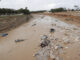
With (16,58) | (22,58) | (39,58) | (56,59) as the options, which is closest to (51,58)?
(56,59)

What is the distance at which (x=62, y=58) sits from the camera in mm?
5746

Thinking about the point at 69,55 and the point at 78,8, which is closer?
the point at 69,55

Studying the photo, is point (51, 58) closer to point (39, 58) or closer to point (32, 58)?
point (39, 58)

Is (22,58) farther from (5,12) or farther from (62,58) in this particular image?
(5,12)

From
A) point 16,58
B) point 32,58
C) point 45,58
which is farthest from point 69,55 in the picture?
point 16,58

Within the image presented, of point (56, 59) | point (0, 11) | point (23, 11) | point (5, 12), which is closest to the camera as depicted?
point (56, 59)

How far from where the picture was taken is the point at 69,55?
6.13 m

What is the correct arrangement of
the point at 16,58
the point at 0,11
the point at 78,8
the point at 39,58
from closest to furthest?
1. the point at 39,58
2. the point at 16,58
3. the point at 0,11
4. the point at 78,8

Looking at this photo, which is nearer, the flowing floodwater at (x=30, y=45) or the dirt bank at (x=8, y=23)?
the flowing floodwater at (x=30, y=45)

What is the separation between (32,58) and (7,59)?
1.60 metres

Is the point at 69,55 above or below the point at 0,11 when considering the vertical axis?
below

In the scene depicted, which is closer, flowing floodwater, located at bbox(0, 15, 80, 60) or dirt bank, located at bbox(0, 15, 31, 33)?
flowing floodwater, located at bbox(0, 15, 80, 60)

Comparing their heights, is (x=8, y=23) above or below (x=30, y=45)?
above

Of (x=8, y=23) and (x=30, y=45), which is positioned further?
(x=8, y=23)
